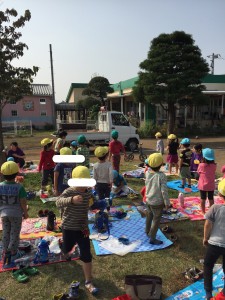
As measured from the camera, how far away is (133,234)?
528 cm

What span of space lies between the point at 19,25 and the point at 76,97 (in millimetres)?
31188

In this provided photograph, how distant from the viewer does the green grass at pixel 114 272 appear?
144 inches

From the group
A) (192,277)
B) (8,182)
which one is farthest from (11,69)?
(192,277)

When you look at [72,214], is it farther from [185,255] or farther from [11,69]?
[11,69]

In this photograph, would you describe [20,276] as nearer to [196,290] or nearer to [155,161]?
[196,290]

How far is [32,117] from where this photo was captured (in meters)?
34.2

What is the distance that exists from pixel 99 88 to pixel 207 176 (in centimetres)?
2754

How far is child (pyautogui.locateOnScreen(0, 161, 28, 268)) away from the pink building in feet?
97.7

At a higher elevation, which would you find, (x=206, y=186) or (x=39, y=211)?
(x=206, y=186)

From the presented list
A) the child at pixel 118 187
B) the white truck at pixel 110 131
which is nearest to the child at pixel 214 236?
the child at pixel 118 187

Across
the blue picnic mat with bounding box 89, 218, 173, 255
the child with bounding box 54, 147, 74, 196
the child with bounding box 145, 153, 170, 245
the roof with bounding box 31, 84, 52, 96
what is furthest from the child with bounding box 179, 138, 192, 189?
the roof with bounding box 31, 84, 52, 96

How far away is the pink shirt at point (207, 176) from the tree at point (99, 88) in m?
26.8

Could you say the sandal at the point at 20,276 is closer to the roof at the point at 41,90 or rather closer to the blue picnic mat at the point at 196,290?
the blue picnic mat at the point at 196,290

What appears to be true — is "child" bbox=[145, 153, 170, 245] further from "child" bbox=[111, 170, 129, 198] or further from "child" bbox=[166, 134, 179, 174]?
"child" bbox=[166, 134, 179, 174]
